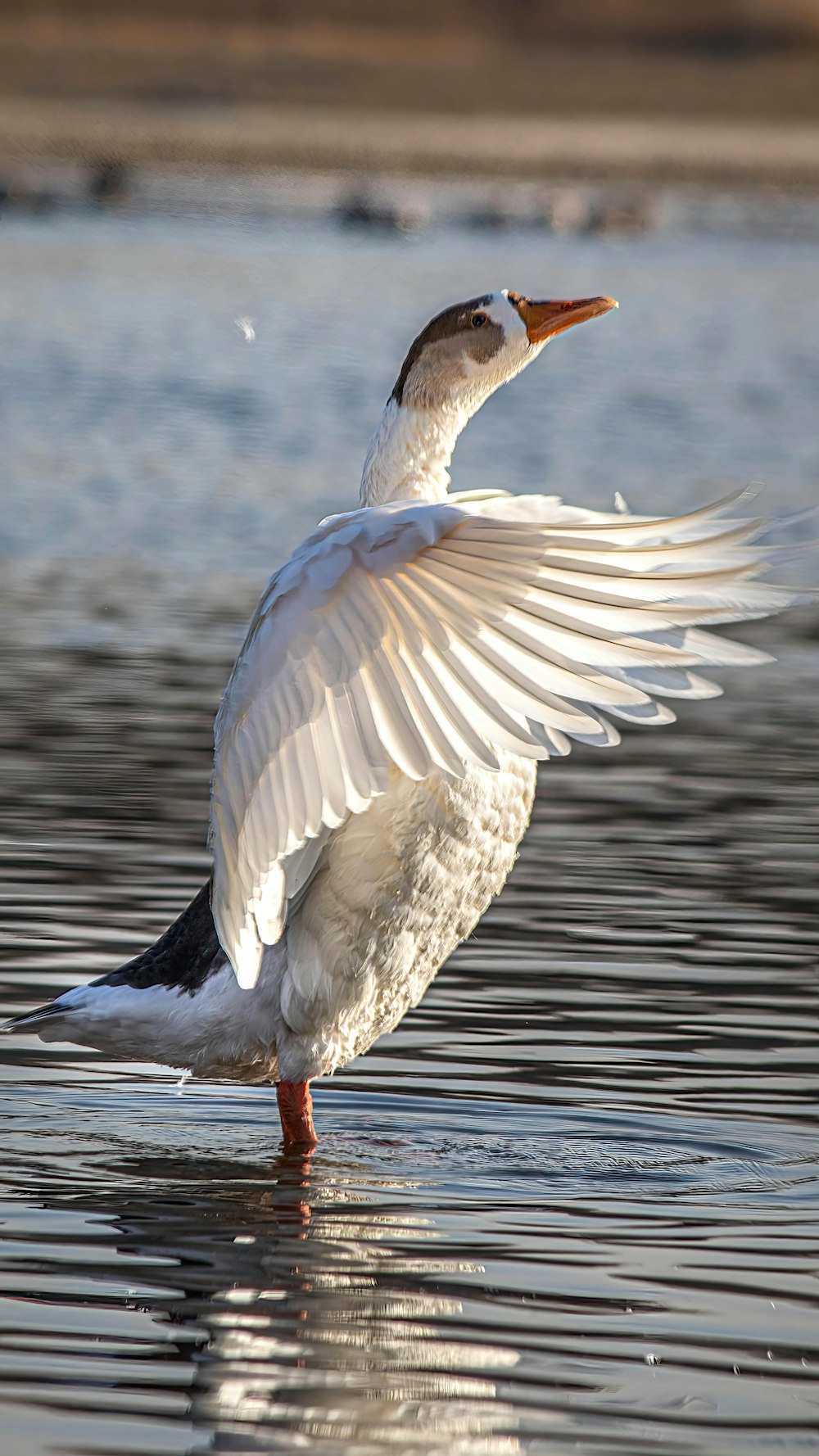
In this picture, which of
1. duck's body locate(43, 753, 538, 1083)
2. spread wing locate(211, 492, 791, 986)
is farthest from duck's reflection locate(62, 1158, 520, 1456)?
spread wing locate(211, 492, 791, 986)

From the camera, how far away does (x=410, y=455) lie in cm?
687

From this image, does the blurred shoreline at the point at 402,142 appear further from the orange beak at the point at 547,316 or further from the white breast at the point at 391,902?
the white breast at the point at 391,902

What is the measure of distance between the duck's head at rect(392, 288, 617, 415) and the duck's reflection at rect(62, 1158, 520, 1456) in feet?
7.19

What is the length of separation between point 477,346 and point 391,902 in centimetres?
169

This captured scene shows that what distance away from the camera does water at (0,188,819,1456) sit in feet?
16.2

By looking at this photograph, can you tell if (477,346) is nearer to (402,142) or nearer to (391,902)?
(391,902)

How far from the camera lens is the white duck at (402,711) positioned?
5.01 meters

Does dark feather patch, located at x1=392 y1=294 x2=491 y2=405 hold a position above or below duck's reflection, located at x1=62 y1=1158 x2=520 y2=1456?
above

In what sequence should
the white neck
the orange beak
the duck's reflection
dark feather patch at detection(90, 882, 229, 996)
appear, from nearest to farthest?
the duck's reflection → dark feather patch at detection(90, 882, 229, 996) → the white neck → the orange beak

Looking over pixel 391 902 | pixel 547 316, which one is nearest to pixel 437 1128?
pixel 391 902

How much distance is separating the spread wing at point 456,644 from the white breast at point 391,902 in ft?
1.51

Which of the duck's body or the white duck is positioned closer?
the white duck

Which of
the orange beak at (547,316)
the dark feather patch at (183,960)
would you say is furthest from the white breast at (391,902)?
the orange beak at (547,316)

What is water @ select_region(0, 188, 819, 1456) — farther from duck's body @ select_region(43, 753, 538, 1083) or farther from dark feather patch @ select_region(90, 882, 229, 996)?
dark feather patch @ select_region(90, 882, 229, 996)
